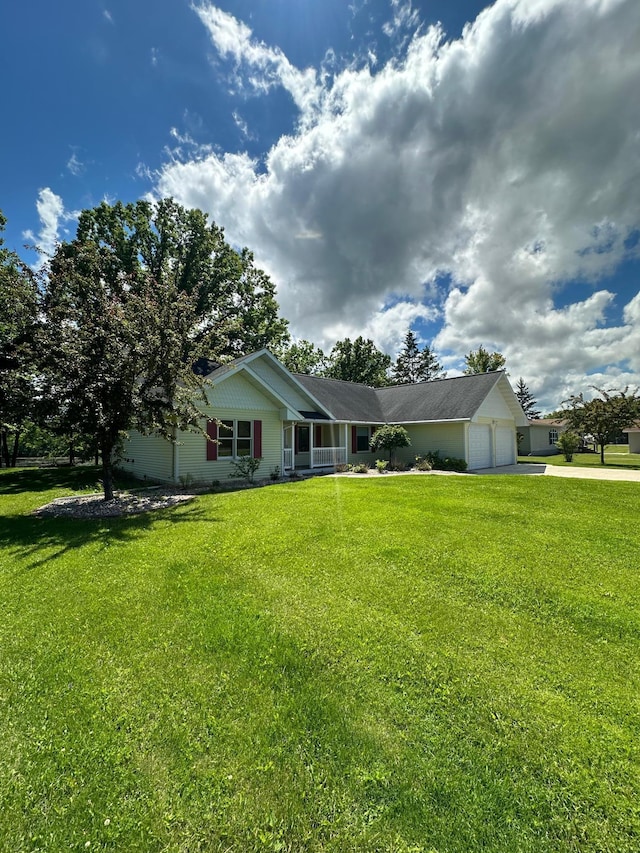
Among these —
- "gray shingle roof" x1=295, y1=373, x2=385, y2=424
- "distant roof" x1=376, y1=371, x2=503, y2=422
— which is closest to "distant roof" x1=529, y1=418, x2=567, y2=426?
"distant roof" x1=376, y1=371, x2=503, y2=422

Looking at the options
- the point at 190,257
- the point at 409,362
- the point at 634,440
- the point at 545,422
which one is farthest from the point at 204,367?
the point at 634,440

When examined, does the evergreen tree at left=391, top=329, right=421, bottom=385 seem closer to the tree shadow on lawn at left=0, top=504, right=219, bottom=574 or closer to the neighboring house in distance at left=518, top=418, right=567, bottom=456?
the neighboring house in distance at left=518, top=418, right=567, bottom=456

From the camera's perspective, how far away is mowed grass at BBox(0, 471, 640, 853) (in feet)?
6.72

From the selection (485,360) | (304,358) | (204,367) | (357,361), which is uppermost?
(357,361)

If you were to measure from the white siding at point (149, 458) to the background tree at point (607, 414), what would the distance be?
26.2m

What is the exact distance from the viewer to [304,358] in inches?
1682

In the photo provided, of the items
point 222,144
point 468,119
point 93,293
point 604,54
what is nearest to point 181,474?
point 93,293

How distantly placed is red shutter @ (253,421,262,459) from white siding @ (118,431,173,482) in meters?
3.21

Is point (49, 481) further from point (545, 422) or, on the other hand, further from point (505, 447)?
point (545, 422)

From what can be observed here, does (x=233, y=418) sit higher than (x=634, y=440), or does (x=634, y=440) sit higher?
(x=233, y=418)

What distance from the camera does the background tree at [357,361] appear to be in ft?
150

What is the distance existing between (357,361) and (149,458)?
34.2m

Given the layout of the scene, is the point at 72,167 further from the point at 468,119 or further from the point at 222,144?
the point at 468,119

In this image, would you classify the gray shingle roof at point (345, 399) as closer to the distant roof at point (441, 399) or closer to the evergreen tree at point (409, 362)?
the distant roof at point (441, 399)
